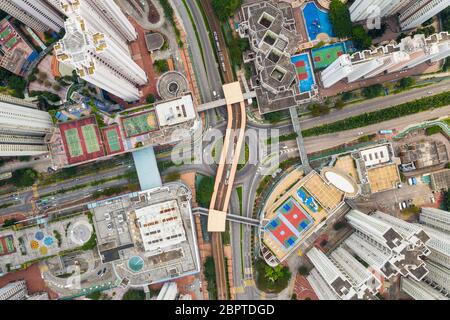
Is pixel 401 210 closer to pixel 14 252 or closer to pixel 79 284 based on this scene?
pixel 79 284

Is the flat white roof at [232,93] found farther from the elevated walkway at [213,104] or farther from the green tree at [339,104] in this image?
the green tree at [339,104]

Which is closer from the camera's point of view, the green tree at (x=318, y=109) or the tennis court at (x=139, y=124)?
the tennis court at (x=139, y=124)

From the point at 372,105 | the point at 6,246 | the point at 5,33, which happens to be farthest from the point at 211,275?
the point at 5,33

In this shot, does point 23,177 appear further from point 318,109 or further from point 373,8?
point 373,8

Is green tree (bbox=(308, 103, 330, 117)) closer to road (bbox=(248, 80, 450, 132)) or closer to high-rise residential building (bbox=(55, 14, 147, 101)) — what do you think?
road (bbox=(248, 80, 450, 132))

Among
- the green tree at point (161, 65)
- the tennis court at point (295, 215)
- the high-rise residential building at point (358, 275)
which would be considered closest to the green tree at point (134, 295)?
the tennis court at point (295, 215)
